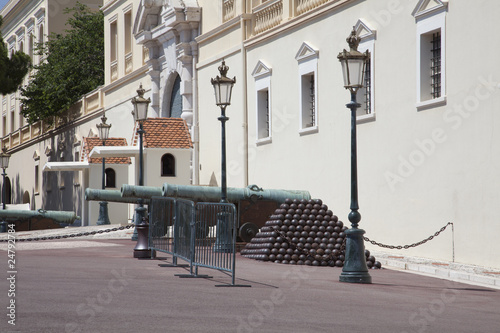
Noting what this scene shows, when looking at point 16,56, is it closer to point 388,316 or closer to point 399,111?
point 399,111

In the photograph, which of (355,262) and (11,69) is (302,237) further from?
(11,69)

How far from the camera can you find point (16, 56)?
35.4 meters

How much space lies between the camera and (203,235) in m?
13.0

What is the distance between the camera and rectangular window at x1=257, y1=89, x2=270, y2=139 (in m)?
24.7

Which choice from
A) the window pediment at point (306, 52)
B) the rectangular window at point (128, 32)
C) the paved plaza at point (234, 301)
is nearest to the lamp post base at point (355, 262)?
the paved plaza at point (234, 301)

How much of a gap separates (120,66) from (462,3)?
23.4 metres

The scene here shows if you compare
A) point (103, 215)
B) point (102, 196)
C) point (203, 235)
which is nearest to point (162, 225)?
point (203, 235)

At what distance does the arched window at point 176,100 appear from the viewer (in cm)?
3150

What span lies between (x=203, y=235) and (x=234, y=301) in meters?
3.26

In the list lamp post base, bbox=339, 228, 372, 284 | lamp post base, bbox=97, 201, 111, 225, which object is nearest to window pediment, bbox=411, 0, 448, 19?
lamp post base, bbox=339, 228, 372, 284

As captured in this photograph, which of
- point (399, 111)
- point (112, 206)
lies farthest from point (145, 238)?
point (112, 206)

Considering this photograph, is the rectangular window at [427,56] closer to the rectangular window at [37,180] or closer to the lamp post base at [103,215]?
the lamp post base at [103,215]

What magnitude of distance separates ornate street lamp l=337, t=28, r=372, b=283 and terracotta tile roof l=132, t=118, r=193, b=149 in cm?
1623

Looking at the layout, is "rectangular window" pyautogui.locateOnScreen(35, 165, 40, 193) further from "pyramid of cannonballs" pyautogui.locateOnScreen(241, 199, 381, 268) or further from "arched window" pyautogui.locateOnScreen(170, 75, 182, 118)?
"pyramid of cannonballs" pyautogui.locateOnScreen(241, 199, 381, 268)
